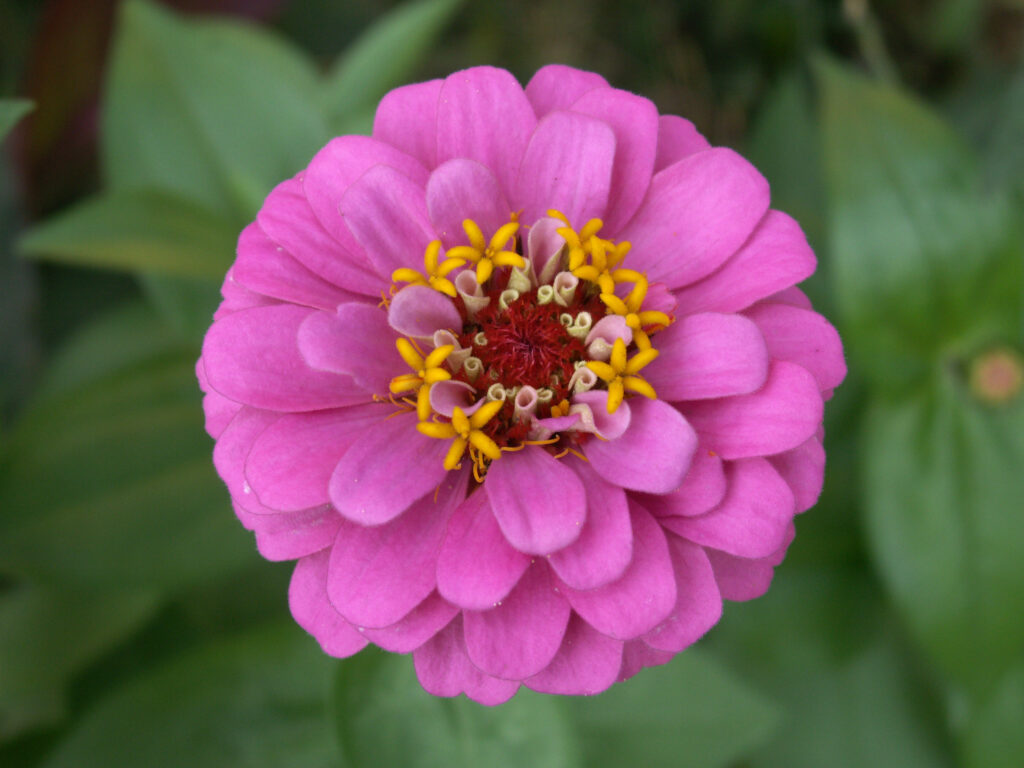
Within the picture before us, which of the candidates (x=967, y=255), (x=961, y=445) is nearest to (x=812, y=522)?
(x=961, y=445)

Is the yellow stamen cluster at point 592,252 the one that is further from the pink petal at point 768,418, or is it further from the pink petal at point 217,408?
the pink petal at point 217,408

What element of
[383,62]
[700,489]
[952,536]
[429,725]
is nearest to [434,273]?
[700,489]

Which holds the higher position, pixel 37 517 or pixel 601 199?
pixel 601 199

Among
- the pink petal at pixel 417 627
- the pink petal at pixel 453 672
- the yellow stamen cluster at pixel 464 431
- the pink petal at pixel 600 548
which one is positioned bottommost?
the pink petal at pixel 453 672

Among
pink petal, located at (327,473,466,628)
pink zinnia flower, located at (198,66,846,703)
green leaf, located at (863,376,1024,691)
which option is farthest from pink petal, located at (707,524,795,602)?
green leaf, located at (863,376,1024,691)

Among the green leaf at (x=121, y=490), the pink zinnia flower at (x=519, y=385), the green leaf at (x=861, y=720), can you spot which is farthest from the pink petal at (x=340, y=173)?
the green leaf at (x=861, y=720)

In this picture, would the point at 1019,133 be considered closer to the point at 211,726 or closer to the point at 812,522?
the point at 812,522

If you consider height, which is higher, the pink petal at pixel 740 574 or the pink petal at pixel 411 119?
the pink petal at pixel 411 119
